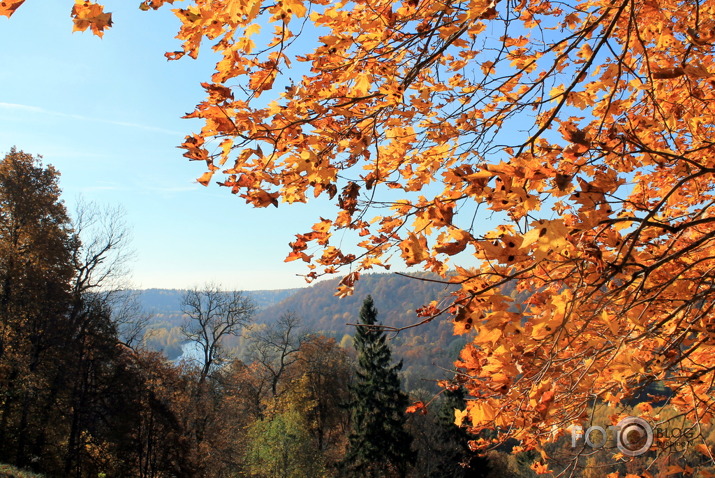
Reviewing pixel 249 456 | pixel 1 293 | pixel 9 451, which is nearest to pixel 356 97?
pixel 1 293

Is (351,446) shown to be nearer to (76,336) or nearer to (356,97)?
(76,336)

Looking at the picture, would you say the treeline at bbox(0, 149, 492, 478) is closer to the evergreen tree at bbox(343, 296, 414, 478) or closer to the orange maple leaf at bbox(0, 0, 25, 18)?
the evergreen tree at bbox(343, 296, 414, 478)

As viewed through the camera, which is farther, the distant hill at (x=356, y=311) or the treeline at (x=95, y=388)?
the distant hill at (x=356, y=311)

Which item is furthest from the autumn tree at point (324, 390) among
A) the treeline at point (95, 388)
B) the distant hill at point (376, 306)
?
the distant hill at point (376, 306)

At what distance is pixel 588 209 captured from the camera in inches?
50.2

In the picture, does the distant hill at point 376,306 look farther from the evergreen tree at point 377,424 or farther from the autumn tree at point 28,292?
the autumn tree at point 28,292

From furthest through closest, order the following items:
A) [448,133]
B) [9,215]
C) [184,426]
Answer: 1. [184,426]
2. [9,215]
3. [448,133]

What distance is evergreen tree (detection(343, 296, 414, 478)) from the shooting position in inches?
661

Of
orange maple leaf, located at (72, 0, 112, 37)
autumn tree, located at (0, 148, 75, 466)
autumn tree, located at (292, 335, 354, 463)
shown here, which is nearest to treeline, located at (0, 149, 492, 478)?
autumn tree, located at (0, 148, 75, 466)

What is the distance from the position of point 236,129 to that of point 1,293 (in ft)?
42.2

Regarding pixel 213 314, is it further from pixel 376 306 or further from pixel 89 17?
pixel 376 306

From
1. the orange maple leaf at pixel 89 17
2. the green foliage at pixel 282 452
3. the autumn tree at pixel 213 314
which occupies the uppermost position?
the orange maple leaf at pixel 89 17

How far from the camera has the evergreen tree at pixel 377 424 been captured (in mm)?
16781

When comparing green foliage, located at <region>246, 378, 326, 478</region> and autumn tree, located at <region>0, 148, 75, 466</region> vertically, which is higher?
autumn tree, located at <region>0, 148, 75, 466</region>
